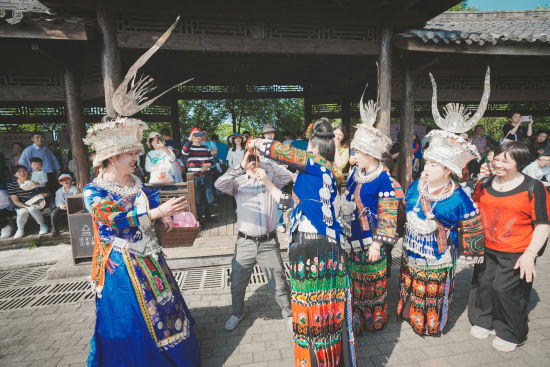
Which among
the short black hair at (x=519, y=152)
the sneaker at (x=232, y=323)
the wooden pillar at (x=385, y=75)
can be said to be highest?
the wooden pillar at (x=385, y=75)

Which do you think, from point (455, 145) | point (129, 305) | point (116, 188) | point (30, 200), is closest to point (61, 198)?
point (30, 200)

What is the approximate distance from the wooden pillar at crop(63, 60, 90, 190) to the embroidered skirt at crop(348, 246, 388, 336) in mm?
5563

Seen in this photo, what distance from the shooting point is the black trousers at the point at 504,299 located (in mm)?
2723

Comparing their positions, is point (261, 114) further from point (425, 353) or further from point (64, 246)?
point (425, 353)

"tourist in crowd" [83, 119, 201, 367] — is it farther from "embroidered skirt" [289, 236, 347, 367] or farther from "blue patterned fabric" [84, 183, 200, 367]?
"embroidered skirt" [289, 236, 347, 367]

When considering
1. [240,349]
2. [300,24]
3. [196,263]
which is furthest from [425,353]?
[300,24]

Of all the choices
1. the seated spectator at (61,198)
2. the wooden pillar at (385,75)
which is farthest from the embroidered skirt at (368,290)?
the seated spectator at (61,198)

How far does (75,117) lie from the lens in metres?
5.50

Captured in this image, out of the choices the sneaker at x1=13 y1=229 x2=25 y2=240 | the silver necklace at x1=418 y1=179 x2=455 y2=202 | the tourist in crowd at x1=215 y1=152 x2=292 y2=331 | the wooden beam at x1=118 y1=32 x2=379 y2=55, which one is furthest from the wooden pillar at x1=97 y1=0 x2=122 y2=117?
the silver necklace at x1=418 y1=179 x2=455 y2=202

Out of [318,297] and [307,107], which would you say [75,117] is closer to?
[318,297]

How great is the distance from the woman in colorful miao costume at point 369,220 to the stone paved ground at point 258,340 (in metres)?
0.34

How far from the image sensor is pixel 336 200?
85.2 inches

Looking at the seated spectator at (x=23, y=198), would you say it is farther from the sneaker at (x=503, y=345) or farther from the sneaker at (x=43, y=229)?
the sneaker at (x=503, y=345)

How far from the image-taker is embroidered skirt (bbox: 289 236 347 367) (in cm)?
208
